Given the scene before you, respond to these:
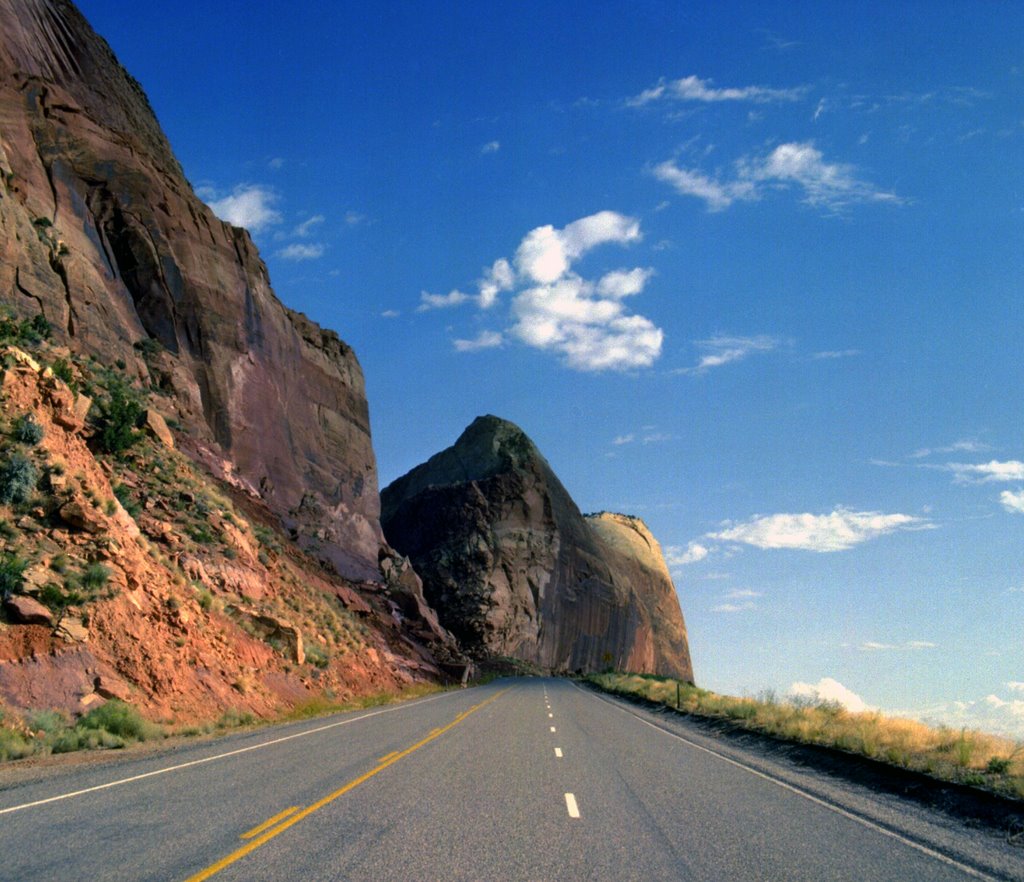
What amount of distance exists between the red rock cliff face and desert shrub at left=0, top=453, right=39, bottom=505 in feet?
37.3

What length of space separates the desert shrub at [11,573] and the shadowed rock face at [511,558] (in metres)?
72.1

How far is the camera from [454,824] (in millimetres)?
8258

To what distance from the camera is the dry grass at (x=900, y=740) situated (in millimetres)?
12625

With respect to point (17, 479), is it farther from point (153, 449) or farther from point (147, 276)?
point (147, 276)

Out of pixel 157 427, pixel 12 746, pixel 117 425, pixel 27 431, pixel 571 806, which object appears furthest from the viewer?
pixel 157 427

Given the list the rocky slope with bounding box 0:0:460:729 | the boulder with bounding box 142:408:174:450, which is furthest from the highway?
the boulder with bounding box 142:408:174:450

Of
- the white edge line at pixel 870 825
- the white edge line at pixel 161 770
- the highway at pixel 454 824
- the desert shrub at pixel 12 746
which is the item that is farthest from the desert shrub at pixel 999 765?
the desert shrub at pixel 12 746

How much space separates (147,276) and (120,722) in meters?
30.7

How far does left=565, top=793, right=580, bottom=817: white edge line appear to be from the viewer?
904cm

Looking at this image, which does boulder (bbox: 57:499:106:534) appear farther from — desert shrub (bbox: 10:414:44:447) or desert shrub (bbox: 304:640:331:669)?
desert shrub (bbox: 304:640:331:669)

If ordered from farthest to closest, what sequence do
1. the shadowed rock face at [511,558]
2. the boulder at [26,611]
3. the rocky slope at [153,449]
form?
1. the shadowed rock face at [511,558]
2. the rocky slope at [153,449]
3. the boulder at [26,611]

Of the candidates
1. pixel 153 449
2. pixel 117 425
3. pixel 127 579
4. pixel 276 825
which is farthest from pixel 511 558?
pixel 276 825

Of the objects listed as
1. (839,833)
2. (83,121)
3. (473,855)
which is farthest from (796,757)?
→ (83,121)

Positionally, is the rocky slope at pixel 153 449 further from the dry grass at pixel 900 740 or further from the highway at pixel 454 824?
the dry grass at pixel 900 740
